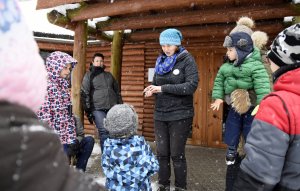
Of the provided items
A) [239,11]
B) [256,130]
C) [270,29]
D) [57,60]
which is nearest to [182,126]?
[57,60]

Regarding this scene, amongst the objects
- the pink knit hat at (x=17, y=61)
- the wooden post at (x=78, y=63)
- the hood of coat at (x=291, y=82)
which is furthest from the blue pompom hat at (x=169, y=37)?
the pink knit hat at (x=17, y=61)

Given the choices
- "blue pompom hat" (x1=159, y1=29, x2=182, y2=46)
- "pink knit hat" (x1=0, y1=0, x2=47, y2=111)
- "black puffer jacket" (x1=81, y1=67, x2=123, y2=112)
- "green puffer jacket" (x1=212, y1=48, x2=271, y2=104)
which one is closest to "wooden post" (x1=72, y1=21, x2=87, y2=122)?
"black puffer jacket" (x1=81, y1=67, x2=123, y2=112)

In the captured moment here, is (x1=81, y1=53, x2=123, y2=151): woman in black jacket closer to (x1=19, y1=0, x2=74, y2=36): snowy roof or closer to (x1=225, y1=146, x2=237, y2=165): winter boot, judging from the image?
(x1=225, y1=146, x2=237, y2=165): winter boot

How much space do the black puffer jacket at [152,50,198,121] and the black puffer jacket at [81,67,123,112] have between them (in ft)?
6.43

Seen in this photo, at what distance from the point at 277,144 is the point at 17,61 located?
1.38 meters

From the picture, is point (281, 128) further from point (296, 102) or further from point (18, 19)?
point (18, 19)

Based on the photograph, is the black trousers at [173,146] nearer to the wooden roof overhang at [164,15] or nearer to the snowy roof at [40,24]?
the wooden roof overhang at [164,15]

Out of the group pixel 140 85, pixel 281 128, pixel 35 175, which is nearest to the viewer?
pixel 35 175

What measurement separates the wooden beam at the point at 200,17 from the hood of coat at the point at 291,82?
13.1 feet

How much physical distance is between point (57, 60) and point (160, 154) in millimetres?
1579

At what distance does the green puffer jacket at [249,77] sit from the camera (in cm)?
337

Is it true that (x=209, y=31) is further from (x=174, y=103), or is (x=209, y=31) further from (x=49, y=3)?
(x=174, y=103)

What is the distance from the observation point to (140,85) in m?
9.49

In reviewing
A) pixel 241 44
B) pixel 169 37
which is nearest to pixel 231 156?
pixel 241 44
